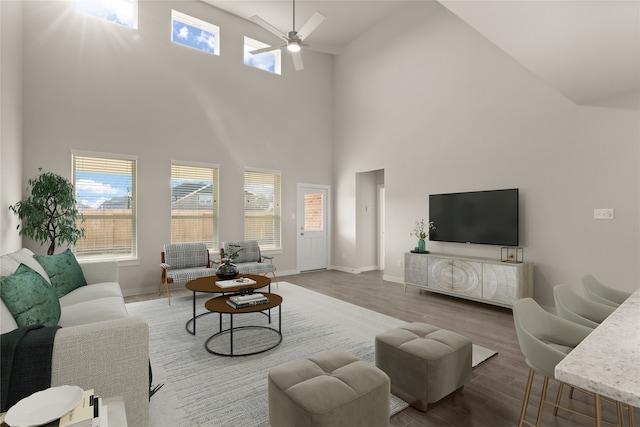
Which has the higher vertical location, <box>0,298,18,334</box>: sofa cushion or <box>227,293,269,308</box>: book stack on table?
<box>0,298,18,334</box>: sofa cushion

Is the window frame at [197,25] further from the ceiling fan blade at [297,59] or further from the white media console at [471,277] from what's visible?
the white media console at [471,277]

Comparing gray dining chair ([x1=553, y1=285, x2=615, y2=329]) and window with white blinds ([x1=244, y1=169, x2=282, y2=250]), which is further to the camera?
window with white blinds ([x1=244, y1=169, x2=282, y2=250])

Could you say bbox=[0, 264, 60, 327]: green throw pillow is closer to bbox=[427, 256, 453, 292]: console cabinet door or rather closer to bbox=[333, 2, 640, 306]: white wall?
bbox=[427, 256, 453, 292]: console cabinet door

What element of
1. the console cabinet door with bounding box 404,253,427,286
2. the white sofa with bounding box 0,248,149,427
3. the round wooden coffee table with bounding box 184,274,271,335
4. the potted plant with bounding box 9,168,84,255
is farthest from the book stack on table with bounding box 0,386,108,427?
the console cabinet door with bounding box 404,253,427,286

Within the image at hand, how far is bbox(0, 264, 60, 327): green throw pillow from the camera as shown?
1909 millimetres

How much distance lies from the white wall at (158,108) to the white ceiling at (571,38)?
4916mm

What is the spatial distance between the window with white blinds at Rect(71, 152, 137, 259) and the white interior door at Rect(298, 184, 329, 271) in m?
3.37

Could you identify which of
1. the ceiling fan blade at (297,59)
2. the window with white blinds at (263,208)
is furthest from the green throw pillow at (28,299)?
the window with white blinds at (263,208)

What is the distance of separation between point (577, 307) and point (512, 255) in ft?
7.88

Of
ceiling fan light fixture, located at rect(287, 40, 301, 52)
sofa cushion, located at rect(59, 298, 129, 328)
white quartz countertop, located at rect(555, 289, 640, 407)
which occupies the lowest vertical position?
sofa cushion, located at rect(59, 298, 129, 328)

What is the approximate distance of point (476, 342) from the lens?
3.37m

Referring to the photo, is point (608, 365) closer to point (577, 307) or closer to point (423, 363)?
point (423, 363)

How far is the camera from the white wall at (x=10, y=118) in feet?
10.9

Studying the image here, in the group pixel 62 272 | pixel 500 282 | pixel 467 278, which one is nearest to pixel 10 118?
pixel 62 272
